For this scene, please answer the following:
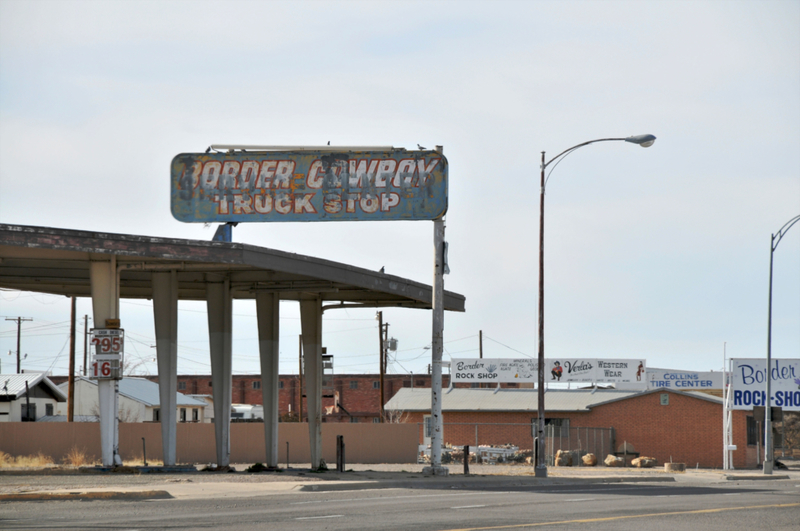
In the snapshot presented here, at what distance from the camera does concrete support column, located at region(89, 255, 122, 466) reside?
25953 millimetres

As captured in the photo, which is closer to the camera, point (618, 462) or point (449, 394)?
point (618, 462)

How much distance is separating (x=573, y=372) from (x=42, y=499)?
50666 millimetres

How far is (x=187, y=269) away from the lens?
27734mm

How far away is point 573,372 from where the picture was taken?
65.3 meters

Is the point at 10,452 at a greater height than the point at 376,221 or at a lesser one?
lesser

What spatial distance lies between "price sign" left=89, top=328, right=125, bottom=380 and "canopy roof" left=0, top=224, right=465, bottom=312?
198 cm

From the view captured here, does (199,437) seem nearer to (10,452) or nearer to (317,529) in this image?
(10,452)

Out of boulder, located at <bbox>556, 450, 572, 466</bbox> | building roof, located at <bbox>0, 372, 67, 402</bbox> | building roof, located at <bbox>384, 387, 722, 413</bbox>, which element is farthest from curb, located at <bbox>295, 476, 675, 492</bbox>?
building roof, located at <bbox>0, 372, 67, 402</bbox>

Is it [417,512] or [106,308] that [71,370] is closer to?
[106,308]

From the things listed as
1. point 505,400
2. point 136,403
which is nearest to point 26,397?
point 136,403

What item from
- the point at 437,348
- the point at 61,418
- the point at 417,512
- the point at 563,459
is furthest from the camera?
the point at 61,418

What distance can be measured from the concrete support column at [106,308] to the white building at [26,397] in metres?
38.3

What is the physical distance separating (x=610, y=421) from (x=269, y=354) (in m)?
31.3

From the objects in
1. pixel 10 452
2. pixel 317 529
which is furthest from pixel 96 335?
pixel 10 452
